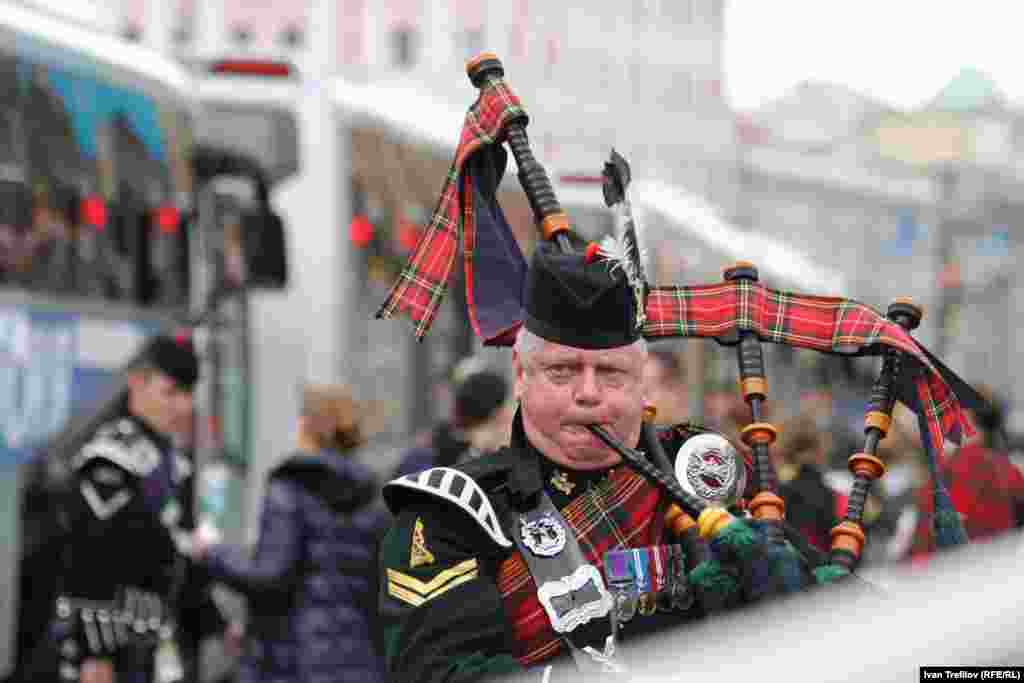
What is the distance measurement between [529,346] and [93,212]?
8049 mm

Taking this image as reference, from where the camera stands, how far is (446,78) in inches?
2739

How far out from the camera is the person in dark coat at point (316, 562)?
7.07m

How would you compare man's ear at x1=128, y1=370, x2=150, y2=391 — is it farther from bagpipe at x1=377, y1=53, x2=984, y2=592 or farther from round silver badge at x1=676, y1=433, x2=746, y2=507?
round silver badge at x1=676, y1=433, x2=746, y2=507

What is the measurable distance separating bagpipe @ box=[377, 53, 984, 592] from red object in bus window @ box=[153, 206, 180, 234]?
8307 mm

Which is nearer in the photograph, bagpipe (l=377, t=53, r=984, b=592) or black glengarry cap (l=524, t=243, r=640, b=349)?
black glengarry cap (l=524, t=243, r=640, b=349)

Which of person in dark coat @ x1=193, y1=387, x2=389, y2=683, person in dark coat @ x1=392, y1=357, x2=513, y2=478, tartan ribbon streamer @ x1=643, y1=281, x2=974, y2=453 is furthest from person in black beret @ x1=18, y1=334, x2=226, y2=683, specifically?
tartan ribbon streamer @ x1=643, y1=281, x2=974, y2=453

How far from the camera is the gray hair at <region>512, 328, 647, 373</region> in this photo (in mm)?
3404

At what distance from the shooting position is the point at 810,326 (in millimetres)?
3699

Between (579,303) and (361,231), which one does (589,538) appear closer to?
(579,303)

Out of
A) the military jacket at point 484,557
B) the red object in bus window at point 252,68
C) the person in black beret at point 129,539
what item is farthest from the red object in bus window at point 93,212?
the military jacket at point 484,557

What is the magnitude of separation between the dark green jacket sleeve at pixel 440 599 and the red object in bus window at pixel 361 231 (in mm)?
11164

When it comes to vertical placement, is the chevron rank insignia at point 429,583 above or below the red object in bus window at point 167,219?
below

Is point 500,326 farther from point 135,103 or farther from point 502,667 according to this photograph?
point 135,103

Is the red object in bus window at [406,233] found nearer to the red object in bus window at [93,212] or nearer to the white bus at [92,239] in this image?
the white bus at [92,239]
